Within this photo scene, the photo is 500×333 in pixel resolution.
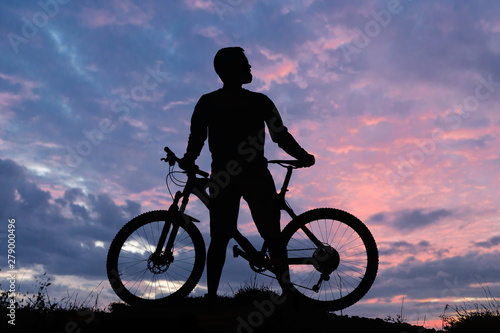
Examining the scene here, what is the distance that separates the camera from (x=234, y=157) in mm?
6414

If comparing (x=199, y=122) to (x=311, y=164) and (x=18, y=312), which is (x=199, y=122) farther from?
(x=18, y=312)

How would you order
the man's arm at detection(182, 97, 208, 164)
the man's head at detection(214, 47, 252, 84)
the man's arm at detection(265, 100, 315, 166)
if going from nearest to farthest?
1. the man's head at detection(214, 47, 252, 84)
2. the man's arm at detection(182, 97, 208, 164)
3. the man's arm at detection(265, 100, 315, 166)

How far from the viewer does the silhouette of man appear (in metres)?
6.44

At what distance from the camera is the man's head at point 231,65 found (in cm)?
658

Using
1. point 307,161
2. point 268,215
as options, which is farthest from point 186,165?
point 307,161

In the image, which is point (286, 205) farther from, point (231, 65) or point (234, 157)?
point (231, 65)

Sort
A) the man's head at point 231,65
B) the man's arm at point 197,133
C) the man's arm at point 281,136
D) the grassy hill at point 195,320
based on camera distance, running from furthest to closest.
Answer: the man's arm at point 281,136 < the man's arm at point 197,133 < the man's head at point 231,65 < the grassy hill at point 195,320

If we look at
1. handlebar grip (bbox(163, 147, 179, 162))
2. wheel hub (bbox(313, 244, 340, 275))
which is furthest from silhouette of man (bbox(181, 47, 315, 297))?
wheel hub (bbox(313, 244, 340, 275))

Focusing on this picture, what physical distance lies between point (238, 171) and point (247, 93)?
1.11 m

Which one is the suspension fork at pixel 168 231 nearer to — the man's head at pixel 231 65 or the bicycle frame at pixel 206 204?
the bicycle frame at pixel 206 204

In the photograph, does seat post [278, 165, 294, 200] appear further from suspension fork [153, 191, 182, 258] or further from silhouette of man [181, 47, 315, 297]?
suspension fork [153, 191, 182, 258]

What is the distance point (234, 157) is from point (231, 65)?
4.06 ft

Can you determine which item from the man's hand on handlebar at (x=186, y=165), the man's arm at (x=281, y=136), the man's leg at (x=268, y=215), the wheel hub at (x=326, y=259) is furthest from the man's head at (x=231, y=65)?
the wheel hub at (x=326, y=259)

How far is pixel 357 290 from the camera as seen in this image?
22.2 ft
